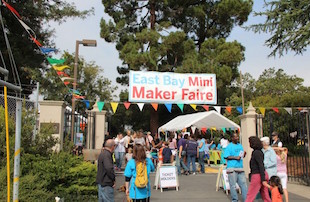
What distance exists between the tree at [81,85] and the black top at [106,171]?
75.1ft

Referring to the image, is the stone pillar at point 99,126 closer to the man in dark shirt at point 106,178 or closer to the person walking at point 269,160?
the man in dark shirt at point 106,178

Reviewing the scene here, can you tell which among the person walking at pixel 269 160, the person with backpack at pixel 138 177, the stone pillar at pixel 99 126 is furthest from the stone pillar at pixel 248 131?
the person with backpack at pixel 138 177

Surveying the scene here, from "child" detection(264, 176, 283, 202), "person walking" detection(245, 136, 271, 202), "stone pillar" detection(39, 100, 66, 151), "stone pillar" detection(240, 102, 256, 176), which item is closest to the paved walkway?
"stone pillar" detection(240, 102, 256, 176)

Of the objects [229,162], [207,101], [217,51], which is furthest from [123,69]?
[229,162]

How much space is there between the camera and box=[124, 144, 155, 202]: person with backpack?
5.41 meters

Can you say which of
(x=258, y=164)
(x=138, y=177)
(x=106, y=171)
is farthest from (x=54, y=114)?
(x=258, y=164)

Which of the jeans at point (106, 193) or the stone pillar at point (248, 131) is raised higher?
the stone pillar at point (248, 131)

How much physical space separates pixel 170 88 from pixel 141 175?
10.9 m

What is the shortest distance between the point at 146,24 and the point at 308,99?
55.9 feet

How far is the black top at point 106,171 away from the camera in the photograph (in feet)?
18.5

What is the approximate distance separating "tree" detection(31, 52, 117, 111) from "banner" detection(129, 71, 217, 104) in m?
13.7

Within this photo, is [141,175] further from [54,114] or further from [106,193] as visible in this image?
[54,114]

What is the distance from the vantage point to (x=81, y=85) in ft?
99.6

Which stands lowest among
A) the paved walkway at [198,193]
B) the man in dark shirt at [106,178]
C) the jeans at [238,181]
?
the paved walkway at [198,193]
